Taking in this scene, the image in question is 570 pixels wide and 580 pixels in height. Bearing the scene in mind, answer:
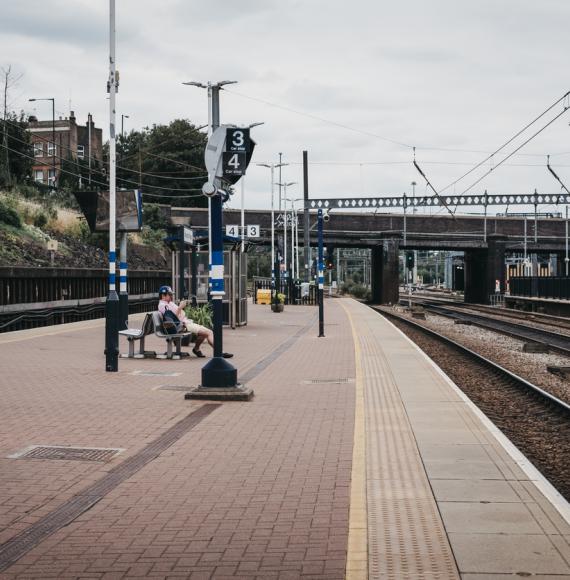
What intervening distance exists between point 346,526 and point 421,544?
602 millimetres

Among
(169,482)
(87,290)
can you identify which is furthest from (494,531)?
(87,290)

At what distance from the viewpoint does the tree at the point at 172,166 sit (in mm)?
86750

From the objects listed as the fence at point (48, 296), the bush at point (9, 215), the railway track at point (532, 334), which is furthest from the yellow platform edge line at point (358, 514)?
the bush at point (9, 215)

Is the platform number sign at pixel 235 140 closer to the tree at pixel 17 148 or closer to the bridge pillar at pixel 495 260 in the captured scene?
the tree at pixel 17 148

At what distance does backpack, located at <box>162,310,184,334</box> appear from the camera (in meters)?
16.9

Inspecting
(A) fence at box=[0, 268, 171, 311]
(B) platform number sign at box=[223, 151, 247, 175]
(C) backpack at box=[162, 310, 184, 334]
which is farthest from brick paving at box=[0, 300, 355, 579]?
(A) fence at box=[0, 268, 171, 311]

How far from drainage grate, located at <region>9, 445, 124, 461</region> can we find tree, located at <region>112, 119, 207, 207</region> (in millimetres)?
76727

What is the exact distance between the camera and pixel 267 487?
23.0 ft

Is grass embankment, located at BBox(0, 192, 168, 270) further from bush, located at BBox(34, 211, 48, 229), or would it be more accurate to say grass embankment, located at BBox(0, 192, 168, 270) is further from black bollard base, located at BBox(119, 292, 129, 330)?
black bollard base, located at BBox(119, 292, 129, 330)

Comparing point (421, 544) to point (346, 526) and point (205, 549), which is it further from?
point (205, 549)

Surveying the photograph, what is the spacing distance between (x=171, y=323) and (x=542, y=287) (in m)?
39.4

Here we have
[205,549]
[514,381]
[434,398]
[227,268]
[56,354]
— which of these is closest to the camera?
[205,549]

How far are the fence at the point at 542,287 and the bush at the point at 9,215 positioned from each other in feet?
89.9

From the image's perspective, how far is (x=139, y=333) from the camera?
16.8m
